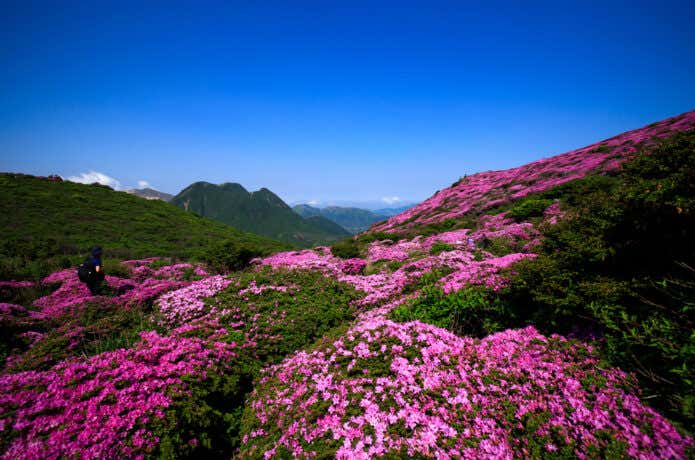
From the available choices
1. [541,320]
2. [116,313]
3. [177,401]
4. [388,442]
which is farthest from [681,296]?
[116,313]

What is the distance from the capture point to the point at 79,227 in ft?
81.1

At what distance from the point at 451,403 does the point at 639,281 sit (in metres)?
3.54

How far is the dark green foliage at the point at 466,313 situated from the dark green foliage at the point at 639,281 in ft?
1.27

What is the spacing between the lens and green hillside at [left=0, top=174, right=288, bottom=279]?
16.4m

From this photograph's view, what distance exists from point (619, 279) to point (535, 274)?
1229mm

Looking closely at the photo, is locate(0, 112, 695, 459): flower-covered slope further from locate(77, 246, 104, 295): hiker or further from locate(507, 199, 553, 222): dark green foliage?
locate(507, 199, 553, 222): dark green foliage

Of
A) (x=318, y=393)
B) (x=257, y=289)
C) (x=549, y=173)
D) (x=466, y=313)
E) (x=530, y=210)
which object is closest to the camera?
(x=318, y=393)

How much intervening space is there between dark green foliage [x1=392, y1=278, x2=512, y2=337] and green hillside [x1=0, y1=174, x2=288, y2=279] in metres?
13.1

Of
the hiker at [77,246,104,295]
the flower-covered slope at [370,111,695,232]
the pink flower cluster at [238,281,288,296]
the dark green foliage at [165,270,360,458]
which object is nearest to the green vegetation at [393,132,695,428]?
the dark green foliage at [165,270,360,458]

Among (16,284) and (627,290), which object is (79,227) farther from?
(627,290)

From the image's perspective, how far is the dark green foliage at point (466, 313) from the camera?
218 inches

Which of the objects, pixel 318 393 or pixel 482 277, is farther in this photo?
pixel 482 277

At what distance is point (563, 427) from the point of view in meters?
2.80

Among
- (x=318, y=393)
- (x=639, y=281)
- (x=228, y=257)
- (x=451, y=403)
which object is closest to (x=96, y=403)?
(x=318, y=393)
